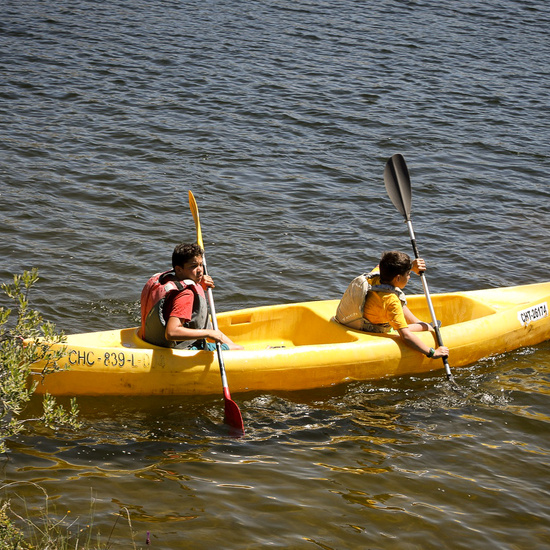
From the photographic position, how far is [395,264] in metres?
5.49

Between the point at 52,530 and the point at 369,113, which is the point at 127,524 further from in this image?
the point at 369,113

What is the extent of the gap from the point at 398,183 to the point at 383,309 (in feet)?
4.82

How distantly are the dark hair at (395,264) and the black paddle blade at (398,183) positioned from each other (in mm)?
1257

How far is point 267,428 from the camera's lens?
197 inches

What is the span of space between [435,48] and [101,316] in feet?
33.8

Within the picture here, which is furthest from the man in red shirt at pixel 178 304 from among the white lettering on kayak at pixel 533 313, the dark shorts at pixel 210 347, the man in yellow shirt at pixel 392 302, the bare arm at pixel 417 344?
the white lettering on kayak at pixel 533 313

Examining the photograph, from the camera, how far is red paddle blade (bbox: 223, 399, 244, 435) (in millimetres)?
4865

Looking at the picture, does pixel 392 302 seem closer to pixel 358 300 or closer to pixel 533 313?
pixel 358 300

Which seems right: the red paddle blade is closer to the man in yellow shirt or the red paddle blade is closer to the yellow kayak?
the yellow kayak

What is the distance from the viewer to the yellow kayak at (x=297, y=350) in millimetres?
5109

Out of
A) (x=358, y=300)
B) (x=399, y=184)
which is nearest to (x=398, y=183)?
(x=399, y=184)

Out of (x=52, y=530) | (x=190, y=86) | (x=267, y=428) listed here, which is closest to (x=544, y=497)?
(x=267, y=428)

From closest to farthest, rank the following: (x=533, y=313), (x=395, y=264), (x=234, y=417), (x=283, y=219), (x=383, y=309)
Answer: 1. (x=234, y=417)
2. (x=395, y=264)
3. (x=383, y=309)
4. (x=533, y=313)
5. (x=283, y=219)

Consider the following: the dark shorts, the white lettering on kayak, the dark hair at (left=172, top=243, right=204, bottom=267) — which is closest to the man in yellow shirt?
the white lettering on kayak
